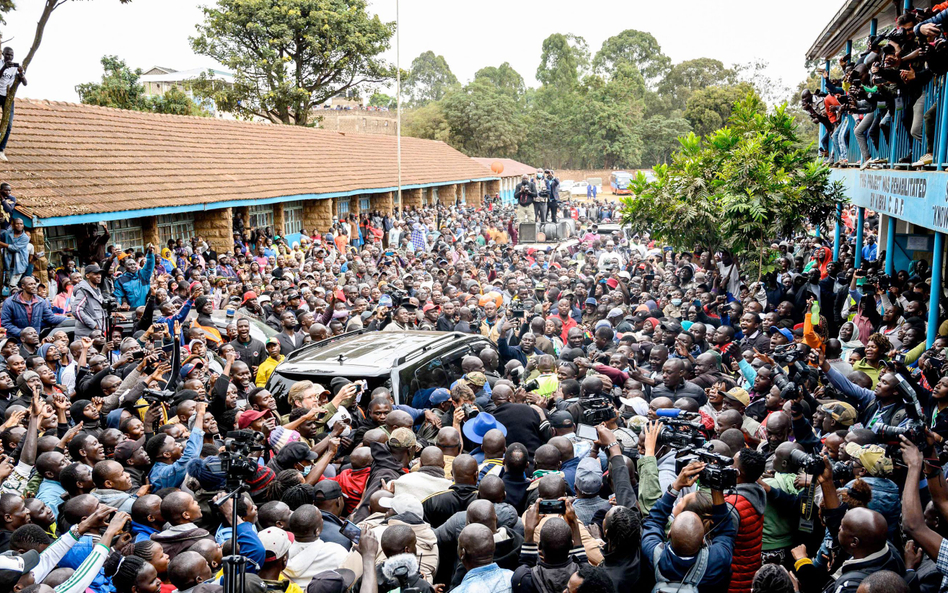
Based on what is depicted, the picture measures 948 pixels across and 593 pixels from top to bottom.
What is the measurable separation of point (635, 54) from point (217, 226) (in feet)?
233

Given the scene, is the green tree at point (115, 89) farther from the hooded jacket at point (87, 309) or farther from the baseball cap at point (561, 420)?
the baseball cap at point (561, 420)

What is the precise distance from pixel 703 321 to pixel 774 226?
237 cm

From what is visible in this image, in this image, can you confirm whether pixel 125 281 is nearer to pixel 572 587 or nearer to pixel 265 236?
pixel 265 236

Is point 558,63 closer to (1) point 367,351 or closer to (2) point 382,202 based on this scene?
(2) point 382,202

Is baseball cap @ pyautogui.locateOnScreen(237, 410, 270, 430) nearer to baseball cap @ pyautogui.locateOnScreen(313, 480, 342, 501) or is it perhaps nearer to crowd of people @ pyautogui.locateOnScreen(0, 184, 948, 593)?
crowd of people @ pyautogui.locateOnScreen(0, 184, 948, 593)

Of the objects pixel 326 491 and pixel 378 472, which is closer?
pixel 326 491

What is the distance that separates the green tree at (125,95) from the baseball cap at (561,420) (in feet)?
107

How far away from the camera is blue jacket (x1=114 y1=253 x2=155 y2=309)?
11453 millimetres

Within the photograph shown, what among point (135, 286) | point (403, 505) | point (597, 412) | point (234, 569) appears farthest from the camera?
point (135, 286)

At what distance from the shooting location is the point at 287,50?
114 ft

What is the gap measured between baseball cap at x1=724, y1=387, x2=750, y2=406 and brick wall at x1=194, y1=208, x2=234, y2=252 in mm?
13139

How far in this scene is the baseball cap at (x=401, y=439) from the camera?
5781mm

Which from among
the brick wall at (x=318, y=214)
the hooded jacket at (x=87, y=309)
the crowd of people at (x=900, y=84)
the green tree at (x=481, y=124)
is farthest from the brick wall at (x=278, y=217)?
the green tree at (x=481, y=124)

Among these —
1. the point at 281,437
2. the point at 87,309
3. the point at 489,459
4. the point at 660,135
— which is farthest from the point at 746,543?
the point at 660,135
